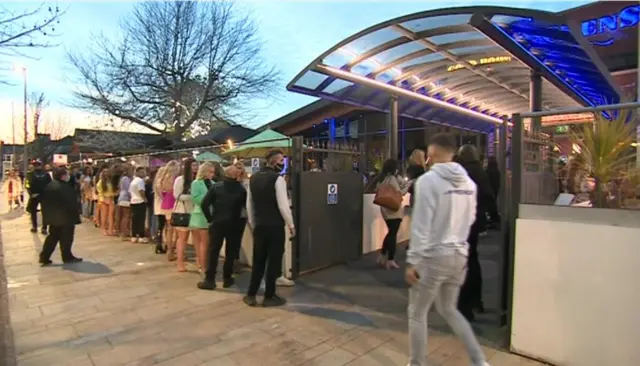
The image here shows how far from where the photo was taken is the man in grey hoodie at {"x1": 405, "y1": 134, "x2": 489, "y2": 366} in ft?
10.0

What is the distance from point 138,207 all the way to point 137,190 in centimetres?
50

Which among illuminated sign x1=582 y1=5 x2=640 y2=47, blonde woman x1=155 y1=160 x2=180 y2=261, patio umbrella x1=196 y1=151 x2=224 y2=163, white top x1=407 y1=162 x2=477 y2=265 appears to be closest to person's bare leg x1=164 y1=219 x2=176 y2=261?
blonde woman x1=155 y1=160 x2=180 y2=261

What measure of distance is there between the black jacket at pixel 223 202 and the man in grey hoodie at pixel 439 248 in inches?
135

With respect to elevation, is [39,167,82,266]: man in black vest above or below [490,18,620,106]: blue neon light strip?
below

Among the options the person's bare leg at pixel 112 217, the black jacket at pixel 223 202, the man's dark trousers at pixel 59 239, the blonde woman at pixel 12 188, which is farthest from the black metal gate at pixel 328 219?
the blonde woman at pixel 12 188

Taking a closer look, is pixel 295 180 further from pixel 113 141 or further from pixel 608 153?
pixel 113 141

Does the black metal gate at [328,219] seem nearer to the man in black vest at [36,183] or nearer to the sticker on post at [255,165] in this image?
the sticker on post at [255,165]

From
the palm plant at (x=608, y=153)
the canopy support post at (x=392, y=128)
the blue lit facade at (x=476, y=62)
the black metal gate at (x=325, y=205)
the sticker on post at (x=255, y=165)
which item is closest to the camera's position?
the palm plant at (x=608, y=153)

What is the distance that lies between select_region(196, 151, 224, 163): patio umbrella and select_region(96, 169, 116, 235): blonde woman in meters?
2.93

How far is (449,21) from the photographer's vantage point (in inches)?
272

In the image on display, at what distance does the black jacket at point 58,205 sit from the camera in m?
7.61

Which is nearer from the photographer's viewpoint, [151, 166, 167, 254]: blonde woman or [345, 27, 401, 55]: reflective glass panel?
[345, 27, 401, 55]: reflective glass panel

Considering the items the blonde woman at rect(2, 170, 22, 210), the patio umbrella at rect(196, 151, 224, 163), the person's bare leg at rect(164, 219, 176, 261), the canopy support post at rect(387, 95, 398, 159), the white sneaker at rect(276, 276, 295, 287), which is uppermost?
the canopy support post at rect(387, 95, 398, 159)

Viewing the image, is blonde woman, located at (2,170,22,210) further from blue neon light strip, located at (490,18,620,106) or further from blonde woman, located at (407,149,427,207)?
blue neon light strip, located at (490,18,620,106)
